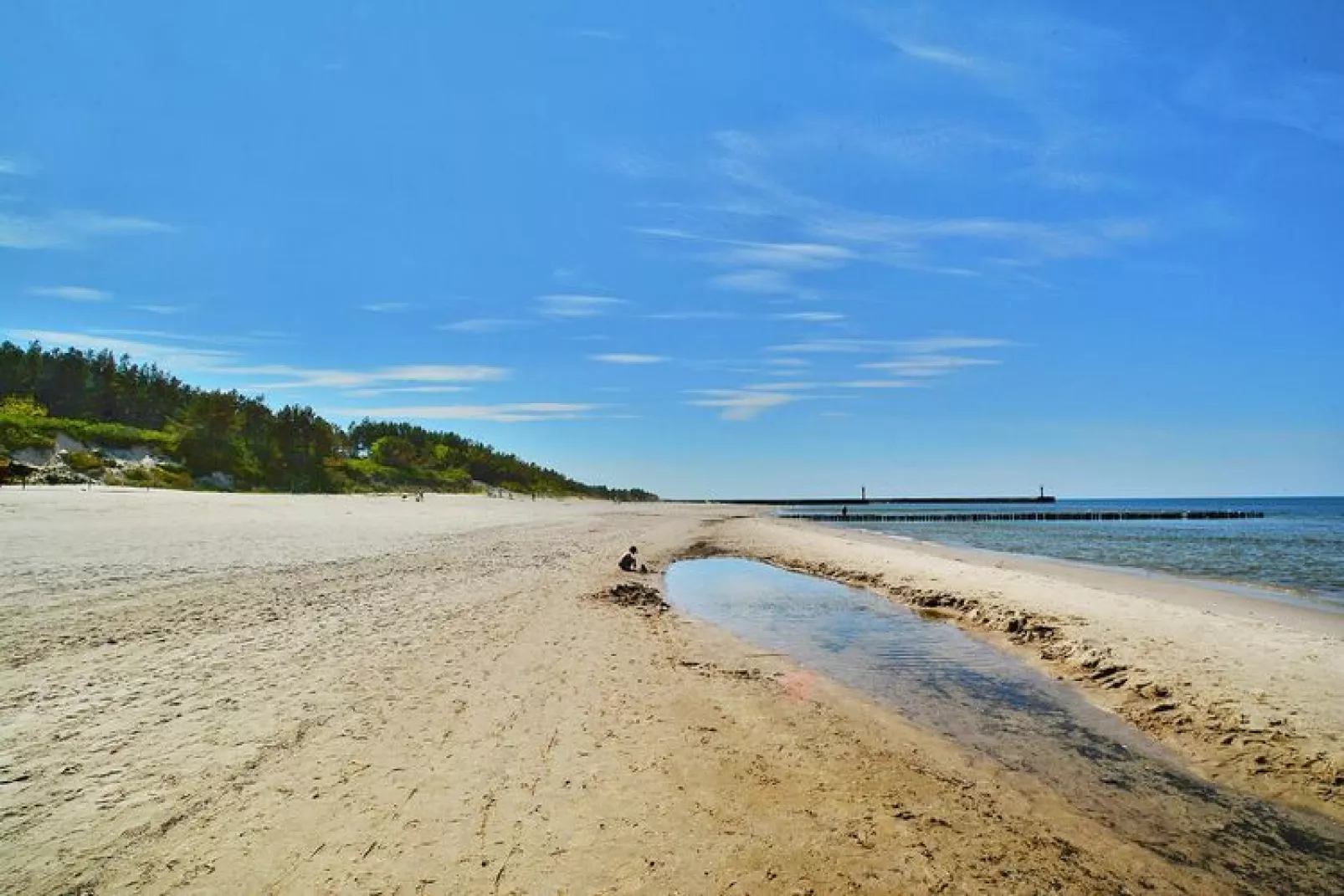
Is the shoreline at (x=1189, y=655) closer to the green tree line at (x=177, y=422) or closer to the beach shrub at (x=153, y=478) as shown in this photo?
A: the beach shrub at (x=153, y=478)

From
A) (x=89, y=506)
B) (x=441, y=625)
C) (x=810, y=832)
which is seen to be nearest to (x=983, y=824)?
(x=810, y=832)

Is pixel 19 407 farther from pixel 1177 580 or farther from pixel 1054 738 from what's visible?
pixel 1177 580

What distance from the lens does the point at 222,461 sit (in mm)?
68688

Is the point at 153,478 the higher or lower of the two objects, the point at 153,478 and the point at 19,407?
the lower

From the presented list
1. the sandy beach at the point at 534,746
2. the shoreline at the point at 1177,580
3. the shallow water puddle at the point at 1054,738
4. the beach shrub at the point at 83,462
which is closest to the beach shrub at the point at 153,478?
the beach shrub at the point at 83,462

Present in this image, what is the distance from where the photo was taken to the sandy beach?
4711 millimetres

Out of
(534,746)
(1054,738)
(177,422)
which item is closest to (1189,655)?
(1054,738)

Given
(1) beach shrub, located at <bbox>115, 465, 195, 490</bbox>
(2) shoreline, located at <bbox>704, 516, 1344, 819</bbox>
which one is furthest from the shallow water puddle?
(1) beach shrub, located at <bbox>115, 465, 195, 490</bbox>

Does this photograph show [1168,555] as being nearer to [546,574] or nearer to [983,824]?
[546,574]

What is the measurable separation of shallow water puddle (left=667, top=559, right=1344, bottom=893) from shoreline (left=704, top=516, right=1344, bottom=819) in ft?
1.70

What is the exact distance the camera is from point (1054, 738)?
802cm

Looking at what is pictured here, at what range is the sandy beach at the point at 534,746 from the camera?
471 centimetres

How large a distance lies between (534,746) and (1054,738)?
21.1 feet

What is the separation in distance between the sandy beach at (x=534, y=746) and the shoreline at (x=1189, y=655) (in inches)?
2.6
